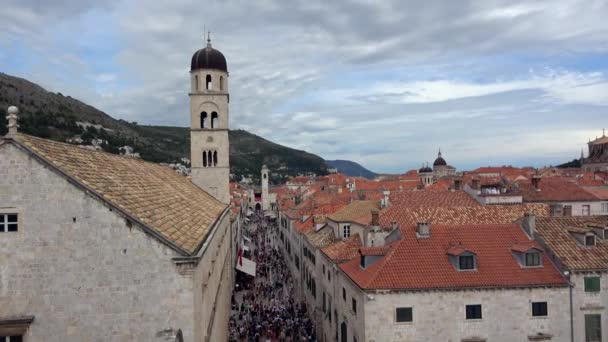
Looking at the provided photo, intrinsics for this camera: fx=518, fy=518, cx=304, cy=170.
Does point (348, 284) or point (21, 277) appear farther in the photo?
point (348, 284)

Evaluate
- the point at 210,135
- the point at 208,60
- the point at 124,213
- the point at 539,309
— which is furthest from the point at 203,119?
the point at 124,213

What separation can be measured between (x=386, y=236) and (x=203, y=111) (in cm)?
2283

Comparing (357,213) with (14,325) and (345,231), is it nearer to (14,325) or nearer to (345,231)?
(345,231)

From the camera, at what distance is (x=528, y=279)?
1017 inches

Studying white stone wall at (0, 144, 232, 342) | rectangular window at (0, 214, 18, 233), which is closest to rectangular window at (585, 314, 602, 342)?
white stone wall at (0, 144, 232, 342)

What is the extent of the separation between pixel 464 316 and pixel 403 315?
3.02 meters

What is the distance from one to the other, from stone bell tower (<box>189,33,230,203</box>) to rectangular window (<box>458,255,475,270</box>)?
26.3 m

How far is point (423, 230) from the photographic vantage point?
92.2 feet

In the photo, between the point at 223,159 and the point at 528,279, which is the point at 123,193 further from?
the point at 223,159

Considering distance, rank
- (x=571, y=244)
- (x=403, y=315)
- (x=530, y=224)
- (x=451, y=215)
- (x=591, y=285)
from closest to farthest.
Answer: (x=403, y=315)
(x=591, y=285)
(x=571, y=244)
(x=530, y=224)
(x=451, y=215)

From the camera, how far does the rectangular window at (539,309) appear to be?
84.0 ft

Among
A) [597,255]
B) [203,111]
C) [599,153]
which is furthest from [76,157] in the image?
[599,153]

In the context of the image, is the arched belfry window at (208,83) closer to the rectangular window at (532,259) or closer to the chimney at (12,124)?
the rectangular window at (532,259)

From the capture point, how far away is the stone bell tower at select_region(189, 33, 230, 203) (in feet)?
153
